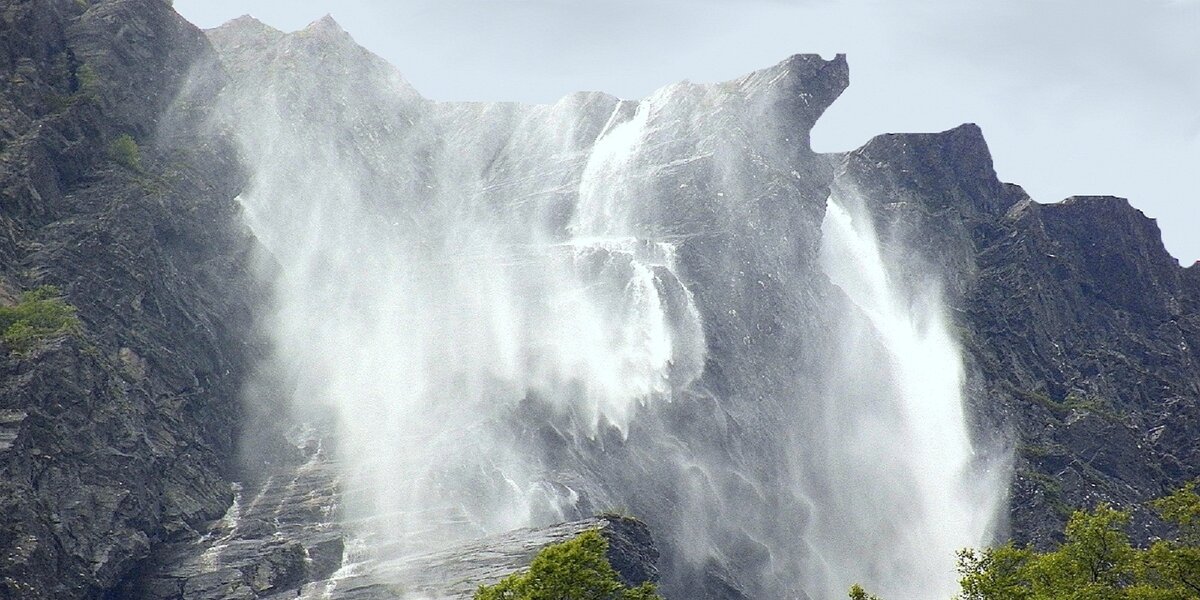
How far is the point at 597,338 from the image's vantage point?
103312 mm

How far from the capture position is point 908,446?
11125 cm

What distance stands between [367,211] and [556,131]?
1293 inches

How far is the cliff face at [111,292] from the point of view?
60156 mm

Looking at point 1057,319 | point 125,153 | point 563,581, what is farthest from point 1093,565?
point 1057,319

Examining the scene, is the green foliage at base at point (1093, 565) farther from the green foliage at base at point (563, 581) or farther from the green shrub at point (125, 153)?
the green shrub at point (125, 153)

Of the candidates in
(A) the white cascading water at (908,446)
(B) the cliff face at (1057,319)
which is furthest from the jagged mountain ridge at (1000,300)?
(A) the white cascading water at (908,446)

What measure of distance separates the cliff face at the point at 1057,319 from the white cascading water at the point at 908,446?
3173 mm

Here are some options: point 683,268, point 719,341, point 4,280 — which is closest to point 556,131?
point 683,268

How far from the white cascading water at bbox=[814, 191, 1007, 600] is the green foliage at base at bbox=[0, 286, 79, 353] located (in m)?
58.6

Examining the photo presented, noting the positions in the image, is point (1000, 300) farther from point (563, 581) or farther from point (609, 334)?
point (563, 581)

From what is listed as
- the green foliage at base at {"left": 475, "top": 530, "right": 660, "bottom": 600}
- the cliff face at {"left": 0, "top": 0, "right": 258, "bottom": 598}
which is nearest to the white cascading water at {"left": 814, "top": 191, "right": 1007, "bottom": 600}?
the cliff face at {"left": 0, "top": 0, "right": 258, "bottom": 598}

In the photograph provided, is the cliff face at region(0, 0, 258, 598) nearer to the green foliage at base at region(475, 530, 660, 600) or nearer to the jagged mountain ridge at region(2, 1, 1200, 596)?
the jagged mountain ridge at region(2, 1, 1200, 596)

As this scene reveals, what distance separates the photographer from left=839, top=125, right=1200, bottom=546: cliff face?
11244cm

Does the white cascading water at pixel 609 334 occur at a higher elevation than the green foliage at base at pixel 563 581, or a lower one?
higher
